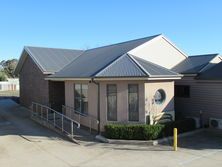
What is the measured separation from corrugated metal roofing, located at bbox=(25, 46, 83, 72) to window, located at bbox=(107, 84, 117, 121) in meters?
7.73

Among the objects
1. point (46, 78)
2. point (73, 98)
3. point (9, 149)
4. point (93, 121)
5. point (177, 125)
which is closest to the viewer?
point (9, 149)

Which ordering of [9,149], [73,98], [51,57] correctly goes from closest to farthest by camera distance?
[9,149] < [73,98] < [51,57]

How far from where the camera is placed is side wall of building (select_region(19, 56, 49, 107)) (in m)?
25.0

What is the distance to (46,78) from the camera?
23531 mm

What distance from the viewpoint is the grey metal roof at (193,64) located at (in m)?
20.4

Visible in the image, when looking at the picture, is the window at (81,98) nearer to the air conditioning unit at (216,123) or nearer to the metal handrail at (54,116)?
the metal handrail at (54,116)

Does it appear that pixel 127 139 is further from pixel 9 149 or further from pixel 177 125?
pixel 9 149

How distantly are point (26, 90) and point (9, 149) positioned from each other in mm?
14419

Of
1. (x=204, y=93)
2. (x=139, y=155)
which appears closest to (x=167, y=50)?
(x=204, y=93)

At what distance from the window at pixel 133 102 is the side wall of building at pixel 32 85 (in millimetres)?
9054

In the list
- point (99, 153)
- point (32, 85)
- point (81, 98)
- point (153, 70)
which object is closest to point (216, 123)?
point (153, 70)

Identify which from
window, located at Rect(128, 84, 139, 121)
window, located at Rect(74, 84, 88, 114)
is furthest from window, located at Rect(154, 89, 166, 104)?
window, located at Rect(74, 84, 88, 114)

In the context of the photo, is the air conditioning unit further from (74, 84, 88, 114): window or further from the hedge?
(74, 84, 88, 114): window

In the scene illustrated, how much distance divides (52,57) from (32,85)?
10.1 feet
